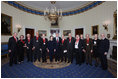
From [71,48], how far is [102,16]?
163 inches

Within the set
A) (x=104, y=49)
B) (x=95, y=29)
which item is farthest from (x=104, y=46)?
(x=95, y=29)

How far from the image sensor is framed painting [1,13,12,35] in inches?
227

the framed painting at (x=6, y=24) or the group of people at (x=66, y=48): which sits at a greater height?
the framed painting at (x=6, y=24)

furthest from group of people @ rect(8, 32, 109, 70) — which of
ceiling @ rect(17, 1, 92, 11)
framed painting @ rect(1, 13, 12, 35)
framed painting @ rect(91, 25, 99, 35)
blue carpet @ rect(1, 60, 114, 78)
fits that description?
ceiling @ rect(17, 1, 92, 11)

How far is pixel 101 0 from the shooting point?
623 cm

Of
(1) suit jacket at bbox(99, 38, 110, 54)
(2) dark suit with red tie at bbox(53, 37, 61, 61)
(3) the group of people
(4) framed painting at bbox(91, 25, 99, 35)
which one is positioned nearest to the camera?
(1) suit jacket at bbox(99, 38, 110, 54)

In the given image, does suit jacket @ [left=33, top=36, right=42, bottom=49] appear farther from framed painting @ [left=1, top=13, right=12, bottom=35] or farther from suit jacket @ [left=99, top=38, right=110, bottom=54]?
suit jacket @ [left=99, top=38, right=110, bottom=54]

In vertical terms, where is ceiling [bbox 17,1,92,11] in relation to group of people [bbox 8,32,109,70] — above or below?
above

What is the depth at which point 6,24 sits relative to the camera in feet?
19.9

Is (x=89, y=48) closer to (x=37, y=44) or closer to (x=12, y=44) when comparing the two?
(x=37, y=44)

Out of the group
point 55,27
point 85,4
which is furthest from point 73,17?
point 55,27

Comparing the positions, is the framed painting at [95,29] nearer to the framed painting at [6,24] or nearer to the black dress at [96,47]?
the black dress at [96,47]

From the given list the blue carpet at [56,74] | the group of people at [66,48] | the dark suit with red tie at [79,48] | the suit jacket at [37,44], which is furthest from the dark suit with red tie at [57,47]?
the blue carpet at [56,74]

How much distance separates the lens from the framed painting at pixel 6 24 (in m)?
5.77
